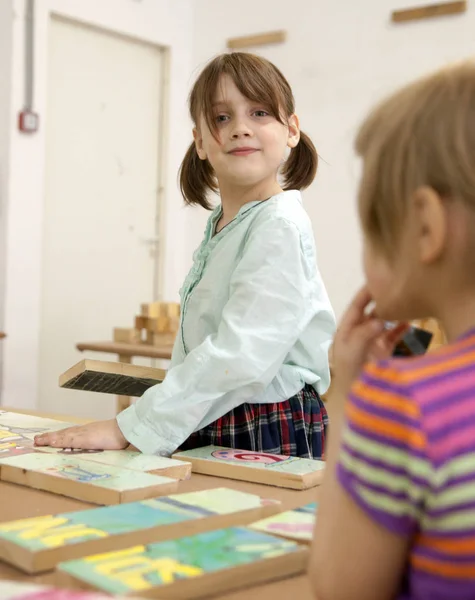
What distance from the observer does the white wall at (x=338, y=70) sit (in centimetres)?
436

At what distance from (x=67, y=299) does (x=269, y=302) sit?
131 inches

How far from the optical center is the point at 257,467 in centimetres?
116

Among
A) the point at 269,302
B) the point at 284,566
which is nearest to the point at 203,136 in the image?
the point at 269,302

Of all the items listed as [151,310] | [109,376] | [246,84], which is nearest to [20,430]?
[109,376]

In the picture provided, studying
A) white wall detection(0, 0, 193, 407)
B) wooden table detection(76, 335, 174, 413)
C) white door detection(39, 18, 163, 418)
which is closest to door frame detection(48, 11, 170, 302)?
white door detection(39, 18, 163, 418)

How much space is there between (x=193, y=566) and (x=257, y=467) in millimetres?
444

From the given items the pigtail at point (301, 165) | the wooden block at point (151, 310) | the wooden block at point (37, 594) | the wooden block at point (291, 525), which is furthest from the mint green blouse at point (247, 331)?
the wooden block at point (151, 310)

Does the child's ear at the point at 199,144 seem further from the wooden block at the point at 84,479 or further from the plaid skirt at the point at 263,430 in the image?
the wooden block at the point at 84,479

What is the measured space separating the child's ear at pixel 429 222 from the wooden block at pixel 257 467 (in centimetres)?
57

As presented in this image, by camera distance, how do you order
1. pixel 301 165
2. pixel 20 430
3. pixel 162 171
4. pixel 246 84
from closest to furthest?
pixel 20 430 < pixel 246 84 < pixel 301 165 < pixel 162 171

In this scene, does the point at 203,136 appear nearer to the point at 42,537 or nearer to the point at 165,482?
the point at 165,482

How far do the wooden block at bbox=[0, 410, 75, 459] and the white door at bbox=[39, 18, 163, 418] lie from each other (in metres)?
2.96

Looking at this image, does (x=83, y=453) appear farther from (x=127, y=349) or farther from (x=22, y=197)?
(x=22, y=197)

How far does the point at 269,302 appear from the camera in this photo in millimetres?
1373
